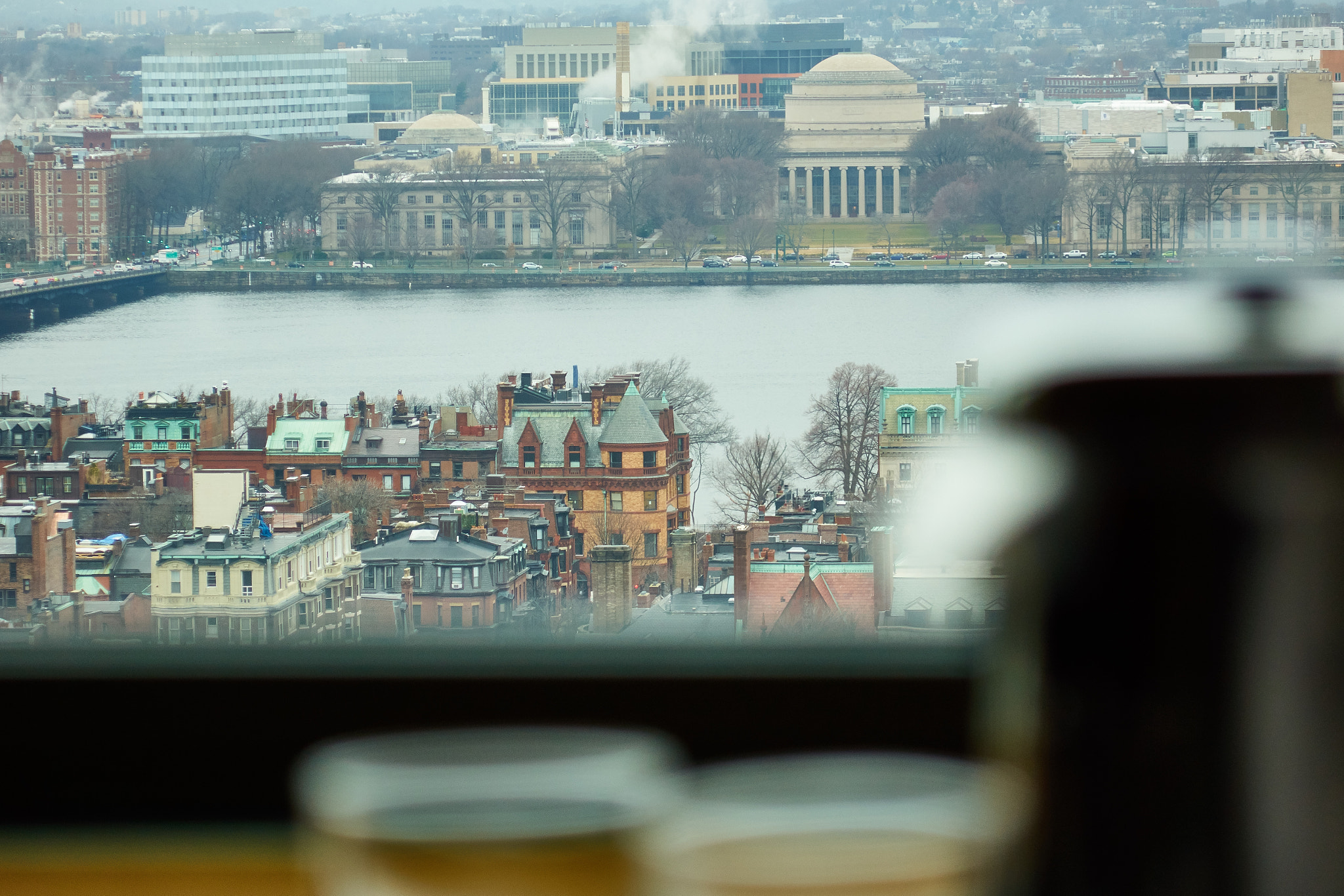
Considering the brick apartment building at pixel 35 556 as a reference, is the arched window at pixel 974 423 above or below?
above

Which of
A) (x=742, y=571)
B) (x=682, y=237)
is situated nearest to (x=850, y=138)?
(x=682, y=237)

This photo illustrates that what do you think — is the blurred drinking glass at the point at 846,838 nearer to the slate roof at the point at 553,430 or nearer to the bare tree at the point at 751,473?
the bare tree at the point at 751,473

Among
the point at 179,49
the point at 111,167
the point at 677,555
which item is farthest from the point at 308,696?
the point at 179,49

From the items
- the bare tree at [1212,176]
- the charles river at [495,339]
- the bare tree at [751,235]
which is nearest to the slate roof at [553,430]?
the charles river at [495,339]

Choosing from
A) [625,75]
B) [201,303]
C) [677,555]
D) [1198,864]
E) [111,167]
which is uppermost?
[625,75]

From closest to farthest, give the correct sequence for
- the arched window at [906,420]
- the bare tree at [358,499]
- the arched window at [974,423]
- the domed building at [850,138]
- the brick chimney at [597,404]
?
1. the arched window at [974,423]
2. the arched window at [906,420]
3. the bare tree at [358,499]
4. the brick chimney at [597,404]
5. the domed building at [850,138]

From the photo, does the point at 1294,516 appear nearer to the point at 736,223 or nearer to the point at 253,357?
the point at 253,357

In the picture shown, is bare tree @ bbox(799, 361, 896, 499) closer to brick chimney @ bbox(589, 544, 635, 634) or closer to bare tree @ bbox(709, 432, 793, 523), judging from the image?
bare tree @ bbox(709, 432, 793, 523)
